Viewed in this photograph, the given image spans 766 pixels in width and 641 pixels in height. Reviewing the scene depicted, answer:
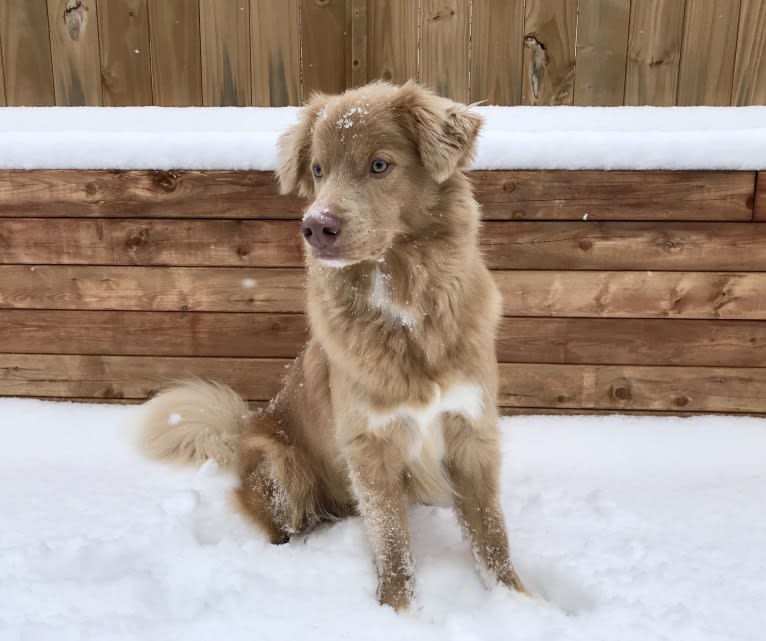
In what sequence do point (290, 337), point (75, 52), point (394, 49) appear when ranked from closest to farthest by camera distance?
point (290, 337)
point (394, 49)
point (75, 52)

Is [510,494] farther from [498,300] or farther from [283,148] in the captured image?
[283,148]

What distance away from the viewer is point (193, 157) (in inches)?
108

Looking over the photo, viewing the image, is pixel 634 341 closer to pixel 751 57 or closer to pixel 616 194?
pixel 616 194

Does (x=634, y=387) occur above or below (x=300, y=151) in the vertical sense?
below

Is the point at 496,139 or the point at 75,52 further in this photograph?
the point at 75,52

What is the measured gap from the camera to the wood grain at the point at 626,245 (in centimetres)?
269

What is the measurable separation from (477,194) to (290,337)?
109cm

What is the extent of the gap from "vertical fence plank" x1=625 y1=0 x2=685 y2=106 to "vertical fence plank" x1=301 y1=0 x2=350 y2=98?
1.40m

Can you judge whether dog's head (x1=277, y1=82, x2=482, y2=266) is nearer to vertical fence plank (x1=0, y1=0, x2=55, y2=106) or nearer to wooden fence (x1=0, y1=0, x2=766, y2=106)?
wooden fence (x1=0, y1=0, x2=766, y2=106)

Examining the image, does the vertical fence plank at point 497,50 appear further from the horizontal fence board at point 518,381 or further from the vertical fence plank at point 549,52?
the horizontal fence board at point 518,381

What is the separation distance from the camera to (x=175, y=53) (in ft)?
10.3

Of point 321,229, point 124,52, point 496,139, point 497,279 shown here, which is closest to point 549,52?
point 496,139

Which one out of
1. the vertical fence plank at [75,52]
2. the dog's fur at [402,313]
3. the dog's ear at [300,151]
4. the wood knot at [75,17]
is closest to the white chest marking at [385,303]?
the dog's fur at [402,313]

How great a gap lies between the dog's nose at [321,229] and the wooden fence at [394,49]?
174 cm
